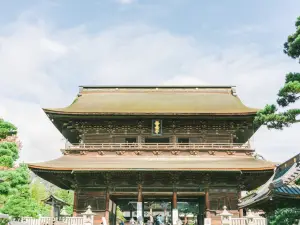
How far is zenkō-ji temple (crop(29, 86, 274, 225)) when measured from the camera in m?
24.9

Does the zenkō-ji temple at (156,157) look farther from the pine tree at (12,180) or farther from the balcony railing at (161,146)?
the pine tree at (12,180)

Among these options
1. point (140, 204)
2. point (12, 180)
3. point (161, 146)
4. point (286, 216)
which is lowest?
point (286, 216)

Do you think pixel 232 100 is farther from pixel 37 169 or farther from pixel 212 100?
pixel 37 169

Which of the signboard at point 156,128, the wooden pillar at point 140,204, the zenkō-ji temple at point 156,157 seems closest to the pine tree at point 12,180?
the zenkō-ji temple at point 156,157

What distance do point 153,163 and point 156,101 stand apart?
775cm

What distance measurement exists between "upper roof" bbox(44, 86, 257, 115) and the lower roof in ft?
10.7

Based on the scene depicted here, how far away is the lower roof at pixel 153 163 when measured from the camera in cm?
2406

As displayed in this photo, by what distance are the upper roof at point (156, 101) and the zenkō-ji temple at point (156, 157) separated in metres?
0.09

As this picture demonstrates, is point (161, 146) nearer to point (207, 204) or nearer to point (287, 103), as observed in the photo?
point (207, 204)

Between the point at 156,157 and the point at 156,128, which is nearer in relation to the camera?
the point at 156,157

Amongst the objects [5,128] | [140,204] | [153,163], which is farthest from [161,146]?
[5,128]

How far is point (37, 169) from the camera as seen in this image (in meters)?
24.8

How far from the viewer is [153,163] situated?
83.9 ft

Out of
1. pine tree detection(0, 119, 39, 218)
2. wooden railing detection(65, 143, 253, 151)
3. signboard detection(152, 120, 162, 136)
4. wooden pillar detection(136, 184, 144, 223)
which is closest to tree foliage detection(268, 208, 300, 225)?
wooden pillar detection(136, 184, 144, 223)
